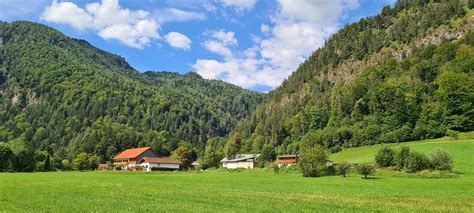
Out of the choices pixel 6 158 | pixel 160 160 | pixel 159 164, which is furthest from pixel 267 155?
pixel 6 158

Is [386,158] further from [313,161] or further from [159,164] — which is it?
[159,164]

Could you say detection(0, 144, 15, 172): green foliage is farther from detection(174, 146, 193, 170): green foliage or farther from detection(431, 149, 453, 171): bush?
detection(431, 149, 453, 171): bush

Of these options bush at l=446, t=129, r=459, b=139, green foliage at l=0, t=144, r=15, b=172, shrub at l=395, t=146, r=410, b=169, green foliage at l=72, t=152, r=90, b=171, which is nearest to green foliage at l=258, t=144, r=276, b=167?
green foliage at l=72, t=152, r=90, b=171

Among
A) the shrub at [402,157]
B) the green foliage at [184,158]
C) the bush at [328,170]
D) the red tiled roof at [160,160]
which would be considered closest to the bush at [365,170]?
the shrub at [402,157]

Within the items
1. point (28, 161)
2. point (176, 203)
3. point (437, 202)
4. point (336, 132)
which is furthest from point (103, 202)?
point (336, 132)

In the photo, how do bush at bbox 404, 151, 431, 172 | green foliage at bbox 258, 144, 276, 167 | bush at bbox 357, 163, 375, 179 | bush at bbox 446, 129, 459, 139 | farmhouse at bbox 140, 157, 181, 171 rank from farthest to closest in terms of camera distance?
farmhouse at bbox 140, 157, 181, 171 → green foliage at bbox 258, 144, 276, 167 → bush at bbox 446, 129, 459, 139 → bush at bbox 404, 151, 431, 172 → bush at bbox 357, 163, 375, 179

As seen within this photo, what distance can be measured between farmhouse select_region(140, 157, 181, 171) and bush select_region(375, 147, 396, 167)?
104047mm

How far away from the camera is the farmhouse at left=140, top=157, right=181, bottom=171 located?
18488 centimetres

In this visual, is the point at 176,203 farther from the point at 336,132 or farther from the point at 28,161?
the point at 336,132

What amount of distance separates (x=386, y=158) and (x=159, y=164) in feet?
354

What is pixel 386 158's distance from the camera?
331ft

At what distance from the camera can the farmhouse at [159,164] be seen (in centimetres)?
18488

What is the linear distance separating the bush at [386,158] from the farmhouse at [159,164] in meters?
104

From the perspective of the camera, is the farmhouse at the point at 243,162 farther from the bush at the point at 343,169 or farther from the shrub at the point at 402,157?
the shrub at the point at 402,157
